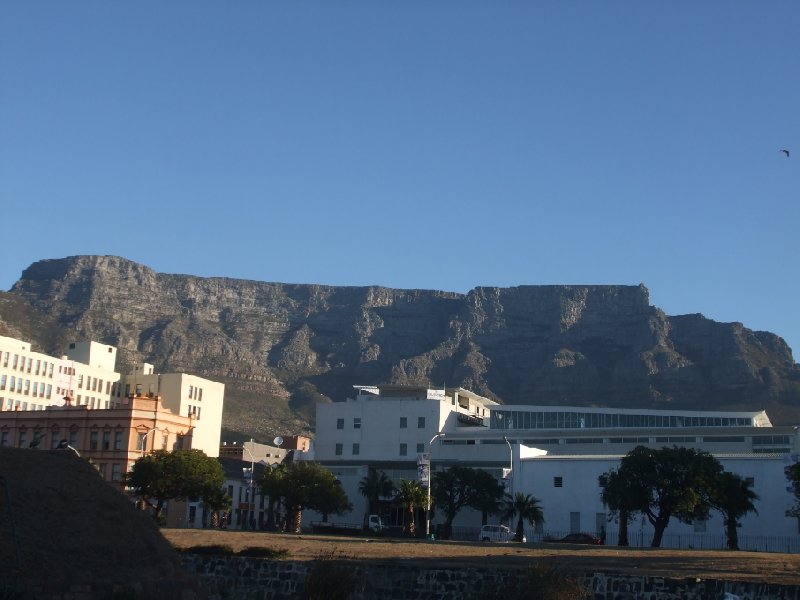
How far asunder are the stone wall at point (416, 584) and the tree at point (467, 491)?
5028cm

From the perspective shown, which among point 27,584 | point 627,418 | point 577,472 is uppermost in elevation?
point 627,418

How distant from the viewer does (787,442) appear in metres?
121

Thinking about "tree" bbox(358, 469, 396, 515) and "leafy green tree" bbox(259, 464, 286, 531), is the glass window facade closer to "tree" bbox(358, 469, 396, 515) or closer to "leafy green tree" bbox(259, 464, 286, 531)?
"tree" bbox(358, 469, 396, 515)

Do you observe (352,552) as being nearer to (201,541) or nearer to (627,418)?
(201,541)

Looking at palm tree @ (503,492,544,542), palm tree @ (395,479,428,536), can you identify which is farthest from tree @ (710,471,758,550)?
palm tree @ (395,479,428,536)

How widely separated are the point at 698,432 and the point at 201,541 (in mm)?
79821

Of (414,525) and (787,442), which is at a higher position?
(787,442)

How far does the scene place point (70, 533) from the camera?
1374 inches

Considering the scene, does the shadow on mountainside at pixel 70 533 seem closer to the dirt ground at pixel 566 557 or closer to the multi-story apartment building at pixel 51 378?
the dirt ground at pixel 566 557

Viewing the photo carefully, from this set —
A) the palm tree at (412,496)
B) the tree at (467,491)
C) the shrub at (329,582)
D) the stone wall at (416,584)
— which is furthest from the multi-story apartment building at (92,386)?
the shrub at (329,582)

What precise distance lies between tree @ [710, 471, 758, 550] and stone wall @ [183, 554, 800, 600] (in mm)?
36695

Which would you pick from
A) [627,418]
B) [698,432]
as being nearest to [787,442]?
[698,432]

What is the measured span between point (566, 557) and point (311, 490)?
5044cm

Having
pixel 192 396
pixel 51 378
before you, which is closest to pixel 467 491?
pixel 192 396
